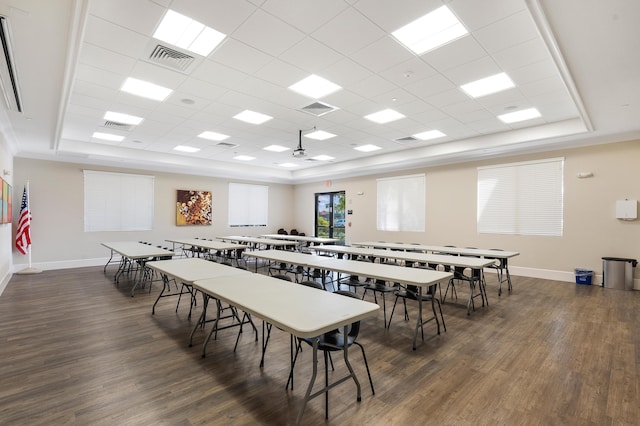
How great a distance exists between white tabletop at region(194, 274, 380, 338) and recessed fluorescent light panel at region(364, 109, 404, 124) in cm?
405

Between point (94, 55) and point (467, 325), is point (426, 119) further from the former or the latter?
point (94, 55)

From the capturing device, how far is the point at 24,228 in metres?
7.36

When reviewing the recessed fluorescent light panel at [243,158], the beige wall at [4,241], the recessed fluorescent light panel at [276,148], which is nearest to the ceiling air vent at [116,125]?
the beige wall at [4,241]

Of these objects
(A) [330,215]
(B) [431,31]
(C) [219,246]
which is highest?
(B) [431,31]

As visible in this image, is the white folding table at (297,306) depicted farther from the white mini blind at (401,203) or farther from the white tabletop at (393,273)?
the white mini blind at (401,203)

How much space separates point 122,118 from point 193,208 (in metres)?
5.05

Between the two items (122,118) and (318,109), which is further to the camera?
(122,118)

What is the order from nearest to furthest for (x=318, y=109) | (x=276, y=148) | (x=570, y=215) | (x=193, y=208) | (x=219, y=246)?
(x=318, y=109)
(x=570, y=215)
(x=219, y=246)
(x=276, y=148)
(x=193, y=208)

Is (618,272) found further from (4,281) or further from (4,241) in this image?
(4,241)

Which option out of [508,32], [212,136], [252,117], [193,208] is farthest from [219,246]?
[508,32]

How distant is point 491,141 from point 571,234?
2725 mm

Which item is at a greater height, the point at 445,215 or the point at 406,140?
the point at 406,140

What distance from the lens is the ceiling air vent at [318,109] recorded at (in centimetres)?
549

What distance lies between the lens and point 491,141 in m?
7.35
